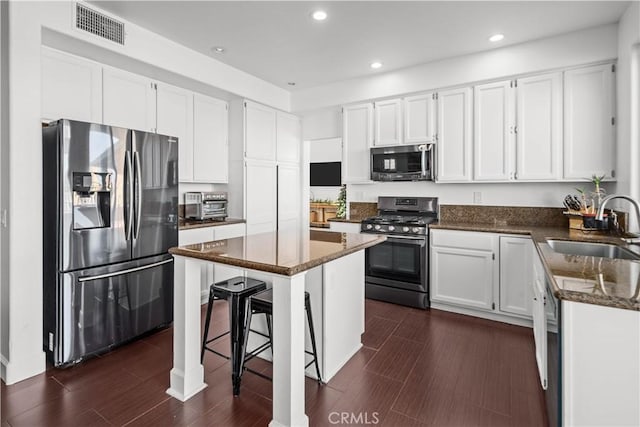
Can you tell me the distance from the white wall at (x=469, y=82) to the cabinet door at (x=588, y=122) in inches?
5.7

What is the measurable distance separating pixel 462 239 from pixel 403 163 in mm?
1120

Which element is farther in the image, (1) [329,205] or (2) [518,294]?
(1) [329,205]

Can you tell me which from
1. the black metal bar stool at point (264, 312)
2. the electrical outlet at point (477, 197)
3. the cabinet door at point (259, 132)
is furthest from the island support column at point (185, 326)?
the electrical outlet at point (477, 197)

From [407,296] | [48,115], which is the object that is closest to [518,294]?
[407,296]

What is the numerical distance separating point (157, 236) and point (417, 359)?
2323mm

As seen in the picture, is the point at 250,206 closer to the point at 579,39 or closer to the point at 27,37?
the point at 27,37

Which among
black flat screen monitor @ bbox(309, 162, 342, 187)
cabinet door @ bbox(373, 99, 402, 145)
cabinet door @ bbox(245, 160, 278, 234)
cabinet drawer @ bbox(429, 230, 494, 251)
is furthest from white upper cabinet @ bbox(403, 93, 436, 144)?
black flat screen monitor @ bbox(309, 162, 342, 187)

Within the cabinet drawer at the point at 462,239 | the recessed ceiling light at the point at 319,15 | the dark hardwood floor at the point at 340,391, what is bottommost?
the dark hardwood floor at the point at 340,391

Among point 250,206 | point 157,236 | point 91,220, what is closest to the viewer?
point 91,220

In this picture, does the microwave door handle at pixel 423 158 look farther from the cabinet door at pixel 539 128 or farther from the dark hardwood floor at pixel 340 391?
the dark hardwood floor at pixel 340 391

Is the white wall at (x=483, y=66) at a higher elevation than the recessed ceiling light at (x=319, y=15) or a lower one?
lower

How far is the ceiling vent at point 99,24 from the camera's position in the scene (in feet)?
8.45

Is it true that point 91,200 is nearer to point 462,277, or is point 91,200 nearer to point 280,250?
point 280,250

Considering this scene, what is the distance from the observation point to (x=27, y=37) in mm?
2277
